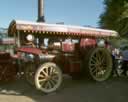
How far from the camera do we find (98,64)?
8781mm

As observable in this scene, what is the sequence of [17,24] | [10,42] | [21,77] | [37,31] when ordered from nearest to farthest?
1. [17,24]
2. [37,31]
3. [10,42]
4. [21,77]

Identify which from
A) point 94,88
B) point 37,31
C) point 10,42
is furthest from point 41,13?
point 94,88

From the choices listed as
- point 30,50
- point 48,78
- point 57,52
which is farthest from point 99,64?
point 30,50

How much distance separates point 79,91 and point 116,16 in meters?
15.0

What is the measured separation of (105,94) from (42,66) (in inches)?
76.7

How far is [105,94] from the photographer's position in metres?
7.23

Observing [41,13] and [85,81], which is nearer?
[85,81]

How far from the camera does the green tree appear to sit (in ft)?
65.5

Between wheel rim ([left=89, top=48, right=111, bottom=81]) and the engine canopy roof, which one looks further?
wheel rim ([left=89, top=48, right=111, bottom=81])

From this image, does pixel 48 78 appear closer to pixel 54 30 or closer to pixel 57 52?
pixel 57 52

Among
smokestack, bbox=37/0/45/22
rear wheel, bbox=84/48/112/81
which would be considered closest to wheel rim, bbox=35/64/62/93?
rear wheel, bbox=84/48/112/81

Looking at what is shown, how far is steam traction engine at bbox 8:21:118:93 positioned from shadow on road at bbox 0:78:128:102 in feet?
0.95

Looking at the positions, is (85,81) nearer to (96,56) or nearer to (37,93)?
(96,56)

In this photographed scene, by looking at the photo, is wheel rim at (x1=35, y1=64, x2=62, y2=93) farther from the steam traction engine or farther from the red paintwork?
the red paintwork
